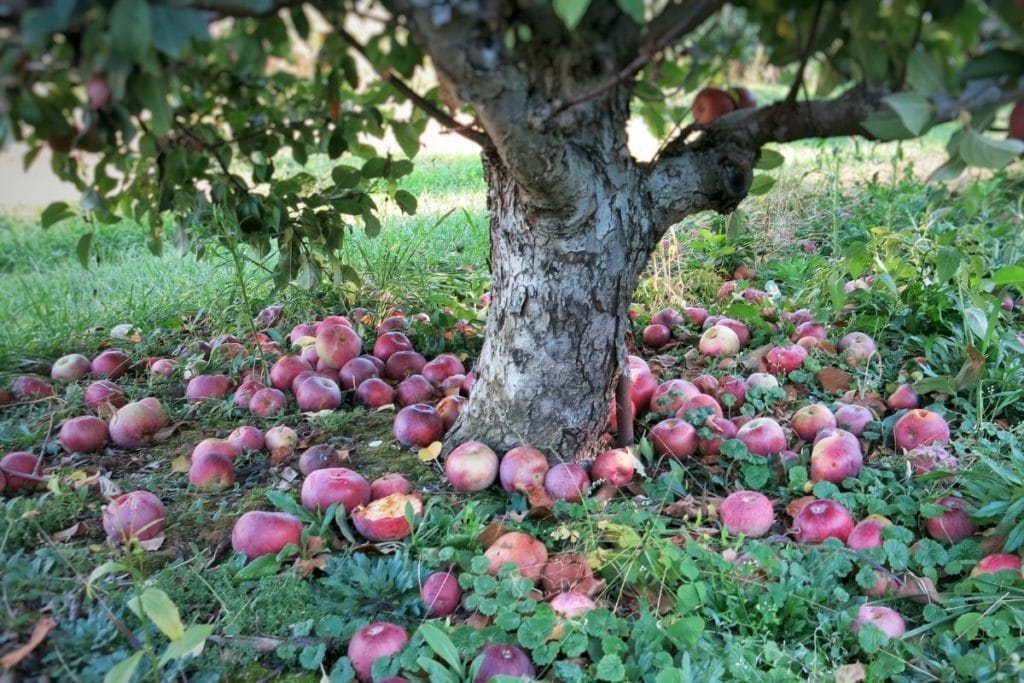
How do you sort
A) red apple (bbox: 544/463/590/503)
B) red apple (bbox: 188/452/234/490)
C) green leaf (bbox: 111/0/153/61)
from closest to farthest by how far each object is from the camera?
green leaf (bbox: 111/0/153/61)
red apple (bbox: 544/463/590/503)
red apple (bbox: 188/452/234/490)

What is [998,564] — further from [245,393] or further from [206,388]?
[206,388]

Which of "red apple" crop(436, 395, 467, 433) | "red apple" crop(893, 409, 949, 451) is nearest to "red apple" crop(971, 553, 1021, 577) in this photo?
"red apple" crop(893, 409, 949, 451)

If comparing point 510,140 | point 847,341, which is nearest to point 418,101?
point 510,140

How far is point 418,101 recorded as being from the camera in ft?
5.28

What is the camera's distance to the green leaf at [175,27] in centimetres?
94

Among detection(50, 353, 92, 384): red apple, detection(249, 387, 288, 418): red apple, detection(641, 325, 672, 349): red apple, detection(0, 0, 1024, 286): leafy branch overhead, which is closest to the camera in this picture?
detection(0, 0, 1024, 286): leafy branch overhead

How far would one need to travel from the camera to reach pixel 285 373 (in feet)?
9.80

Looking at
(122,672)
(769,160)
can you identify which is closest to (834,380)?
(769,160)

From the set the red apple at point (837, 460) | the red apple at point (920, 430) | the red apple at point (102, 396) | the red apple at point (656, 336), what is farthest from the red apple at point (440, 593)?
the red apple at point (656, 336)

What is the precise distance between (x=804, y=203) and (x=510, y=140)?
373cm

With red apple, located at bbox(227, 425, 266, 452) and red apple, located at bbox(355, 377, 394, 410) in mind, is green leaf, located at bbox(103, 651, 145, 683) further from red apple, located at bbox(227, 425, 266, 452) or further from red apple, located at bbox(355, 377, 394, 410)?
red apple, located at bbox(355, 377, 394, 410)

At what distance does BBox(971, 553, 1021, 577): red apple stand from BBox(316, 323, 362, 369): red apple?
209 cm

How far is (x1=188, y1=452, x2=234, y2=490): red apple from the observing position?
232cm

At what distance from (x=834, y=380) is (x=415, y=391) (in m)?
1.46
